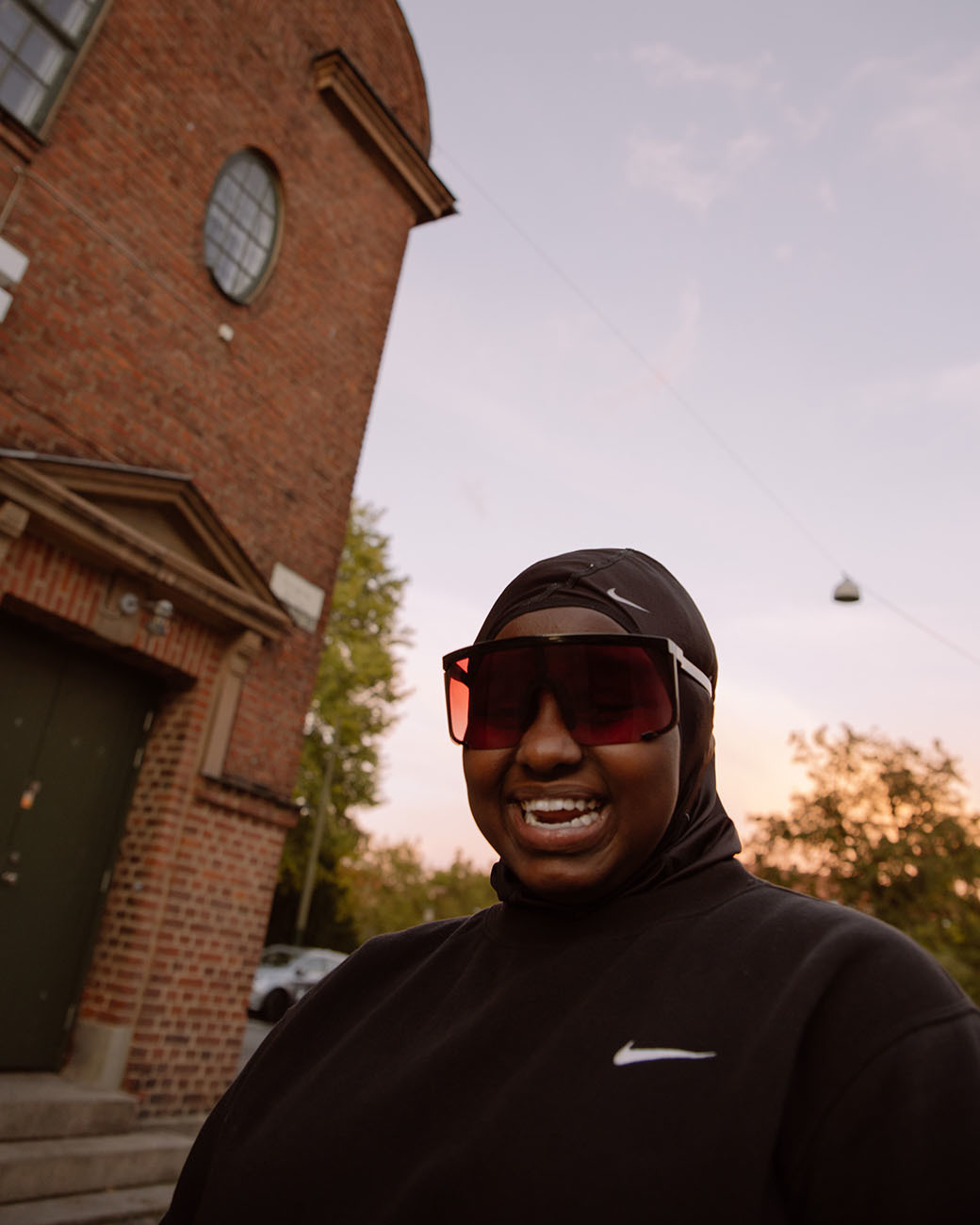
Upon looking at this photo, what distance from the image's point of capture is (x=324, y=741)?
73.8 feet

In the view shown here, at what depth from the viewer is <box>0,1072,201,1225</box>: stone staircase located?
4.54 m

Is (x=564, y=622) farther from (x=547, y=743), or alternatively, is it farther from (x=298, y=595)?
(x=298, y=595)

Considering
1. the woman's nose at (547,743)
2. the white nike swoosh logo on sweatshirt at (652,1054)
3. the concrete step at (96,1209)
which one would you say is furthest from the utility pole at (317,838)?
the white nike swoosh logo on sweatshirt at (652,1054)

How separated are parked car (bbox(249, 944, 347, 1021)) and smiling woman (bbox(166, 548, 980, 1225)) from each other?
1606cm

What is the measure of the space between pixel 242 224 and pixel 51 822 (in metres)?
5.01

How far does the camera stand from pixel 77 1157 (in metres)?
4.85

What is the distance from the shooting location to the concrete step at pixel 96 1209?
4.36 m

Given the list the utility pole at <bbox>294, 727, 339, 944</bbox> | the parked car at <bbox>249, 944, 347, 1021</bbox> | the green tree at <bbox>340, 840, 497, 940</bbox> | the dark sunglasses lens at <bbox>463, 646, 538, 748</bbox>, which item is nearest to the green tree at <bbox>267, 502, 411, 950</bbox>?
the utility pole at <bbox>294, 727, 339, 944</bbox>

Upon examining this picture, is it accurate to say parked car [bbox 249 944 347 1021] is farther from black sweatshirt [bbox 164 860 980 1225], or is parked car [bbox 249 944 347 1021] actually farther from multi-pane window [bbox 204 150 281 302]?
black sweatshirt [bbox 164 860 980 1225]

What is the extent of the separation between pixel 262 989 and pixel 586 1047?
17.5m

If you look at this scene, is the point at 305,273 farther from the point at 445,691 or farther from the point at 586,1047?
the point at 586,1047

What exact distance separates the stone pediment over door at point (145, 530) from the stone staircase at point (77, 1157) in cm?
317

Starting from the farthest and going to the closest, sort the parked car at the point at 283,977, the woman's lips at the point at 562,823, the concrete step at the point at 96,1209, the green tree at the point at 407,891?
the green tree at the point at 407,891 < the parked car at the point at 283,977 < the concrete step at the point at 96,1209 < the woman's lips at the point at 562,823

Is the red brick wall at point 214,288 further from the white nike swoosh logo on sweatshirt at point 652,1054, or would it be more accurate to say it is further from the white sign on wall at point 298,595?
the white nike swoosh logo on sweatshirt at point 652,1054
